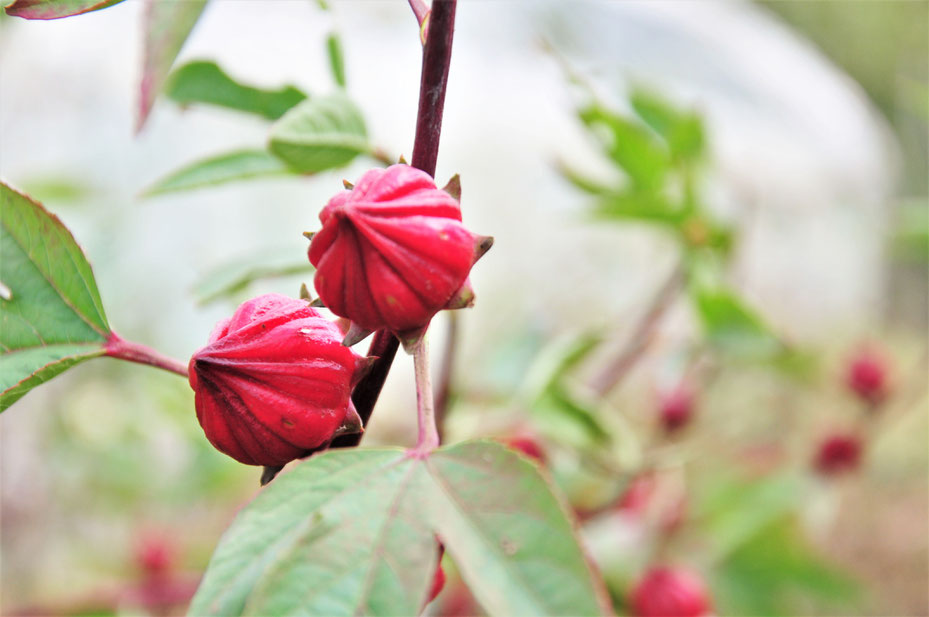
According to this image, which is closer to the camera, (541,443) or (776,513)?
(541,443)

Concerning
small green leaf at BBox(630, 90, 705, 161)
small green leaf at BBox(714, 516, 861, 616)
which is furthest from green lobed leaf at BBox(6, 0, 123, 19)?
small green leaf at BBox(714, 516, 861, 616)

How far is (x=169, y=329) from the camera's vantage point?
5.53 ft

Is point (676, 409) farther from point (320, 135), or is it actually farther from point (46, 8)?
point (46, 8)

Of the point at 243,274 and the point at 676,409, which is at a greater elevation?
the point at 243,274

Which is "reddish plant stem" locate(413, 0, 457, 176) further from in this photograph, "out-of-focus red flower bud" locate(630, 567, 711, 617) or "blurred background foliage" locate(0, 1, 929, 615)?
"out-of-focus red flower bud" locate(630, 567, 711, 617)

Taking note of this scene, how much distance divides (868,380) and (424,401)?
1.13m

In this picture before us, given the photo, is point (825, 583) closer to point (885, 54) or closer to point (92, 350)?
point (92, 350)

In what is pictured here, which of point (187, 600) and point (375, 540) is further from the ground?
point (375, 540)

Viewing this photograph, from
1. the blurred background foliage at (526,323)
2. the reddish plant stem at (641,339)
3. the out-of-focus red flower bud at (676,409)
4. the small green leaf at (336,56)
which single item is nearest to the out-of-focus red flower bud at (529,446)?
the blurred background foliage at (526,323)

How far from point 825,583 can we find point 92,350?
1028 millimetres

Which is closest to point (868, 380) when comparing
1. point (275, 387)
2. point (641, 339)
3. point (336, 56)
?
point (641, 339)

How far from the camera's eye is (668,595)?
2.71 ft

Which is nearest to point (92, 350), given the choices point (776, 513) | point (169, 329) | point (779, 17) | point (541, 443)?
point (541, 443)

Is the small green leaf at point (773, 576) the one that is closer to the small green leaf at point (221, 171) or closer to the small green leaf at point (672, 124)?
the small green leaf at point (672, 124)
